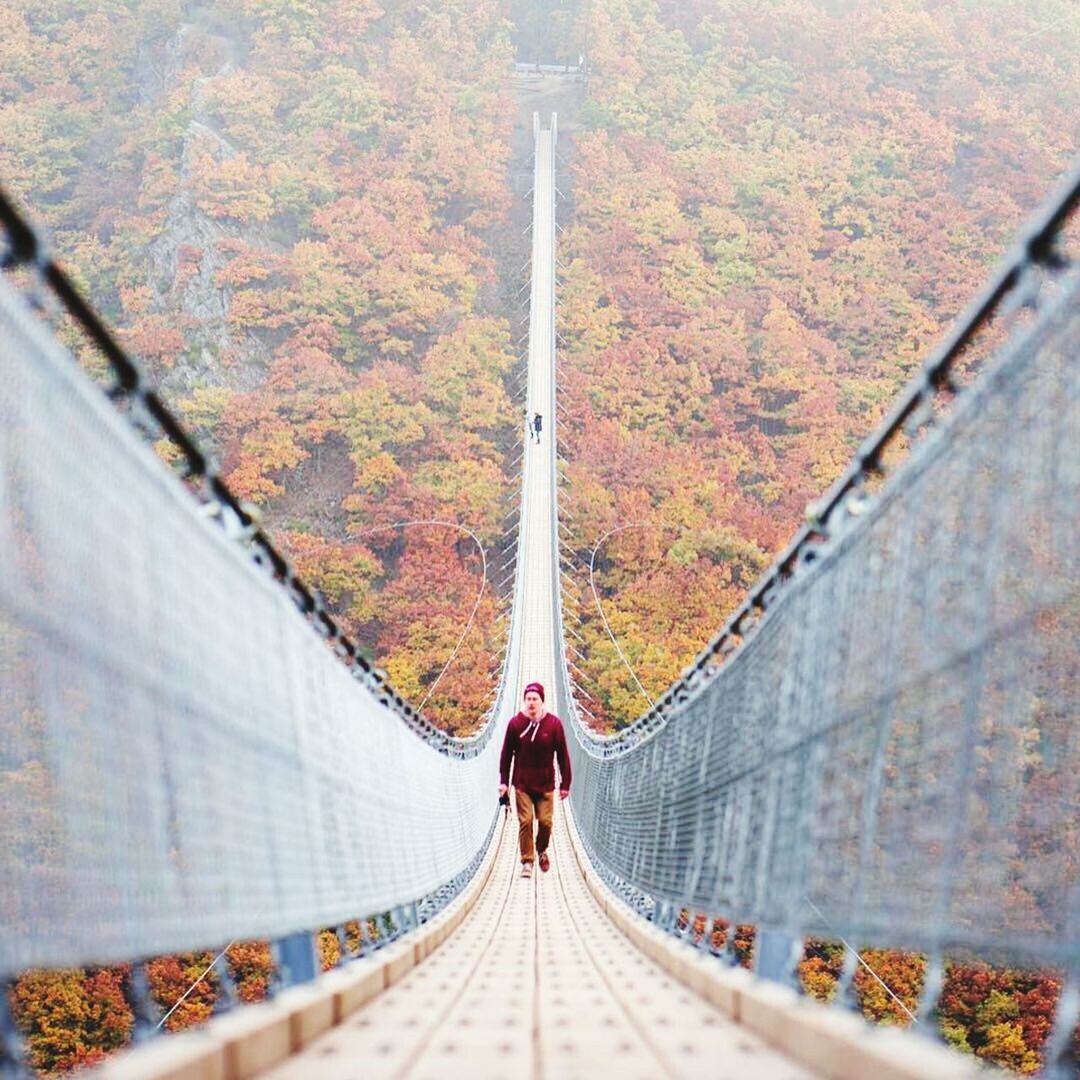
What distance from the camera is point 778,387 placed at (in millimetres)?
27391

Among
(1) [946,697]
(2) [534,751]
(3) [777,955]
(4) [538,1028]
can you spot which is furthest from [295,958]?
(2) [534,751]

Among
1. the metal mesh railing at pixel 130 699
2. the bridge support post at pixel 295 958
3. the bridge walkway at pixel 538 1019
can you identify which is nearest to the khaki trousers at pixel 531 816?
the bridge walkway at pixel 538 1019

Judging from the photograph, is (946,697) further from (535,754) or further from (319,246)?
(319,246)

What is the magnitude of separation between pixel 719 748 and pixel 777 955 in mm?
872

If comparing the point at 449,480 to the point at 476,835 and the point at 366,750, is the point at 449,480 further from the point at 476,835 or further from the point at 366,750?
the point at 366,750

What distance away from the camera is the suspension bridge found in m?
1.42

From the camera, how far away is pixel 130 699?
1597 millimetres

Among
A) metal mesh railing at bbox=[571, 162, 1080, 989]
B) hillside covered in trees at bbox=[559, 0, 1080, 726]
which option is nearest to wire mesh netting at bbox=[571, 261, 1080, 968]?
metal mesh railing at bbox=[571, 162, 1080, 989]

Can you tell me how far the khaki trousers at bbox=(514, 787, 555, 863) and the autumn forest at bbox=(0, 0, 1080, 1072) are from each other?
7.06m

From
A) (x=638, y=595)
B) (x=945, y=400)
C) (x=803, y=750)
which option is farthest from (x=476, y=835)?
(x=945, y=400)

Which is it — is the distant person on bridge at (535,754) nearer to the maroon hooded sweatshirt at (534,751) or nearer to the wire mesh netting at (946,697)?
the maroon hooded sweatshirt at (534,751)

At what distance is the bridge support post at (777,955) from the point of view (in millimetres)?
2234

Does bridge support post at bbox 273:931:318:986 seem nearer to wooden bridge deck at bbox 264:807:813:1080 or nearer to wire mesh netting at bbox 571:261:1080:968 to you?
wooden bridge deck at bbox 264:807:813:1080

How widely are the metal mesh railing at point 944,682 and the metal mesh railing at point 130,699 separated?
3.10ft
